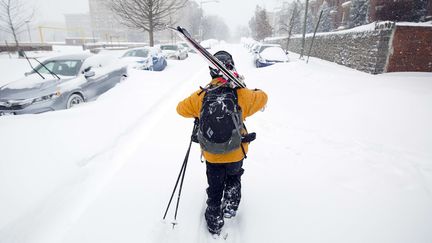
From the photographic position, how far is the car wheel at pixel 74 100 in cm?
661

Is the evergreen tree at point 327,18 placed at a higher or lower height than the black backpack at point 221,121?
higher

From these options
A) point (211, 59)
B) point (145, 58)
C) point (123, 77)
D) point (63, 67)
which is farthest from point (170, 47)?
point (211, 59)

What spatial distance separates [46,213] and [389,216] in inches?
148

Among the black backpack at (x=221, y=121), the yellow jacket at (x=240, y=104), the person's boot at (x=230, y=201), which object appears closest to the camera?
the black backpack at (x=221, y=121)

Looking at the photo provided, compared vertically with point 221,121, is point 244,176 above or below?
below

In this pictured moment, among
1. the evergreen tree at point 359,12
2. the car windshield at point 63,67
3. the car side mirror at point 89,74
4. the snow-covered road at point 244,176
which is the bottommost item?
the snow-covered road at point 244,176

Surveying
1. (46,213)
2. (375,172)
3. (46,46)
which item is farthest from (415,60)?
(46,46)

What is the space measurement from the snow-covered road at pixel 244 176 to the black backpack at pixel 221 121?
40.6 inches

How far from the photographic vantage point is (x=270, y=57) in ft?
48.3

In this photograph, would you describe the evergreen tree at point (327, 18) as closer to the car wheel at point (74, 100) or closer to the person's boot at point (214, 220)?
the car wheel at point (74, 100)

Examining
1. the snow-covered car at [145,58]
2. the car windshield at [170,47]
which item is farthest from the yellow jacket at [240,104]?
the car windshield at [170,47]

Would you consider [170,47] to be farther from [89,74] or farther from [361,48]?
[361,48]

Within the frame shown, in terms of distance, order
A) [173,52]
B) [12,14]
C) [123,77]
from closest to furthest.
A: [123,77] → [173,52] → [12,14]

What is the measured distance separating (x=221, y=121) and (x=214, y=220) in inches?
42.1
